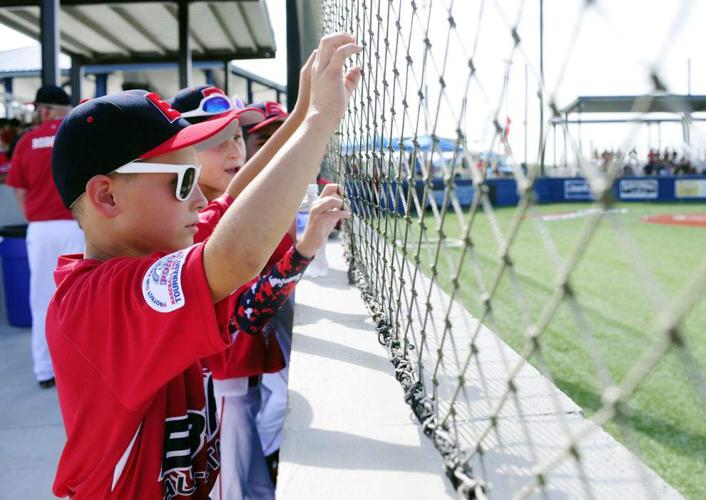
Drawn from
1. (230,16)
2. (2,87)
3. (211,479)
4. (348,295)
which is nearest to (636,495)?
(211,479)

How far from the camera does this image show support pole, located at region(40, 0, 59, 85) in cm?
655

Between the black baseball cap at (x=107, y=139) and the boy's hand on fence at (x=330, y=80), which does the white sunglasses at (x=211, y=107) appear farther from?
the boy's hand on fence at (x=330, y=80)

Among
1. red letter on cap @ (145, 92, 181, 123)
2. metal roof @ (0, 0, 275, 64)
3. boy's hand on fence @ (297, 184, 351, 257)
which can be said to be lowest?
boy's hand on fence @ (297, 184, 351, 257)

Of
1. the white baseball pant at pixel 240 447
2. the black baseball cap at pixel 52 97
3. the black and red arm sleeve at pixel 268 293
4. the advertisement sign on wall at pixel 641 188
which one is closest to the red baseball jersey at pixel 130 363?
the black and red arm sleeve at pixel 268 293

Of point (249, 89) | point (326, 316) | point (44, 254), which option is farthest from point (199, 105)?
point (249, 89)

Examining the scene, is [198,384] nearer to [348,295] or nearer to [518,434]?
[518,434]

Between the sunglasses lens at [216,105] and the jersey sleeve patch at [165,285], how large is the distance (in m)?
1.46

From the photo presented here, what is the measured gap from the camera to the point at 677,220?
14.2 m

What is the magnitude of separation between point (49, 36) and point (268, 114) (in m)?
4.79

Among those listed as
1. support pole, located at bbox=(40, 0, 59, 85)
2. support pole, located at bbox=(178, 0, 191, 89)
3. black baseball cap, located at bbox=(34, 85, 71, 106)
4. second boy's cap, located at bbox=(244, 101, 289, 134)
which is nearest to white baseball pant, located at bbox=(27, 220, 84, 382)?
black baseball cap, located at bbox=(34, 85, 71, 106)

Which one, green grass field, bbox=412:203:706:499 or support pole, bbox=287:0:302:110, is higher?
support pole, bbox=287:0:302:110

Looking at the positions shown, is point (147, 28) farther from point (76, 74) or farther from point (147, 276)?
point (147, 276)

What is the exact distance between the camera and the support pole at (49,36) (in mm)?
6551

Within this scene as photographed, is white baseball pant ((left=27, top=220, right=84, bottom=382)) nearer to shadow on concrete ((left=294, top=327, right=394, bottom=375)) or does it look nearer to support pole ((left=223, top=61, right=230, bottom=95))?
shadow on concrete ((left=294, top=327, right=394, bottom=375))
